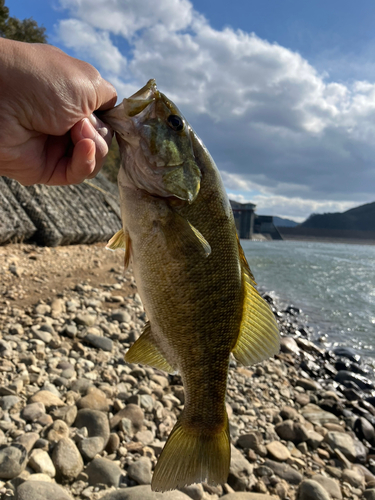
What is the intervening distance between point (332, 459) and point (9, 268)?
6.12 metres

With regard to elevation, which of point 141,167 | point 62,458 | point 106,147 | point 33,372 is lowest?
point 62,458

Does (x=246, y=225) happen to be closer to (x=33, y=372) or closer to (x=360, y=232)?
(x=360, y=232)

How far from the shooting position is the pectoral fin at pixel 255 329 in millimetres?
2182

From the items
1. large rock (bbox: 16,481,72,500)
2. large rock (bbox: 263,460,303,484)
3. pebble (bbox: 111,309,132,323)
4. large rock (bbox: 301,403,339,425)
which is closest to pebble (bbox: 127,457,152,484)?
large rock (bbox: 16,481,72,500)

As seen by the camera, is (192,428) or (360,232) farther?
(360,232)

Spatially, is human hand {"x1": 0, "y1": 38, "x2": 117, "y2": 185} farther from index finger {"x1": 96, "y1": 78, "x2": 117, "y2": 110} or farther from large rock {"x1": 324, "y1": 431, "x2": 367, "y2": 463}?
large rock {"x1": 324, "y1": 431, "x2": 367, "y2": 463}

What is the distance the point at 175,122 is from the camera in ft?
6.64

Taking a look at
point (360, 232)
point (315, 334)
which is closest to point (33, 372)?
point (315, 334)

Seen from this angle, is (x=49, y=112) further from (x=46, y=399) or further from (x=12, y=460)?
(x=46, y=399)

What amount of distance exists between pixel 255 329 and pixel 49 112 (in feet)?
5.76

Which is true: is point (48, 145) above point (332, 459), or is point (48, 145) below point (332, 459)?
above

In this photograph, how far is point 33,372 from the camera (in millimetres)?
3975

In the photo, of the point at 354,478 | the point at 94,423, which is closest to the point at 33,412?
the point at 94,423

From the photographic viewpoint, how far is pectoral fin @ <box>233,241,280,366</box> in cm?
218
